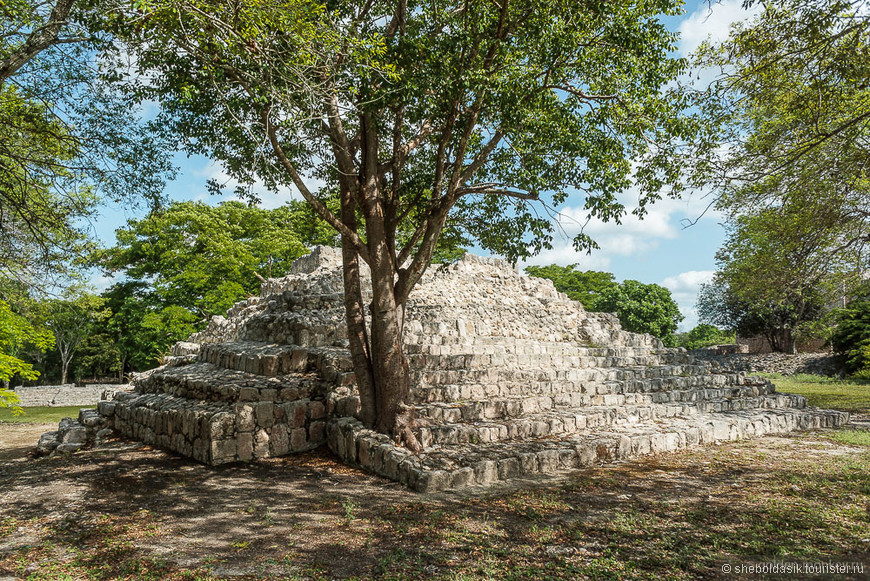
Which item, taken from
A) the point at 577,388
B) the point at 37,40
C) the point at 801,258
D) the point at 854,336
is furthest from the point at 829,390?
the point at 37,40

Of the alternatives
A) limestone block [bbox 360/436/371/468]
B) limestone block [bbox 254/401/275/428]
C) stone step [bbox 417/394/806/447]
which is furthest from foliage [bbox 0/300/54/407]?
stone step [bbox 417/394/806/447]

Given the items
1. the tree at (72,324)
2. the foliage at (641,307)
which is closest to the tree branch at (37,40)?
the tree at (72,324)

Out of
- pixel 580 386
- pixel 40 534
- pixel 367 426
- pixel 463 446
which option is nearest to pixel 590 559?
pixel 463 446

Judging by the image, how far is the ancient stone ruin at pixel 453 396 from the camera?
23.5ft

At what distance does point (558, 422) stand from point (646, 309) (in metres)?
28.9

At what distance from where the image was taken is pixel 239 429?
290 inches

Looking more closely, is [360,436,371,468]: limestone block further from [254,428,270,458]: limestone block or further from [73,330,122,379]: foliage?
[73,330,122,379]: foliage

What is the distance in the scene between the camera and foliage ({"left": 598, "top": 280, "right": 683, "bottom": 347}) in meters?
34.7

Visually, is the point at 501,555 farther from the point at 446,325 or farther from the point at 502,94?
the point at 446,325

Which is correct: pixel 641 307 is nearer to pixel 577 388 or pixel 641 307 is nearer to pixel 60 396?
pixel 577 388

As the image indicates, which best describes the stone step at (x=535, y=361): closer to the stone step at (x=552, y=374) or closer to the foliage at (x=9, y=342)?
the stone step at (x=552, y=374)

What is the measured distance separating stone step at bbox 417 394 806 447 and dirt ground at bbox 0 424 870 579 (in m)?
1.25

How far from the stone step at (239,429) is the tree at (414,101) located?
122 cm

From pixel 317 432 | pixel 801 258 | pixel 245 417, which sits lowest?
pixel 317 432
